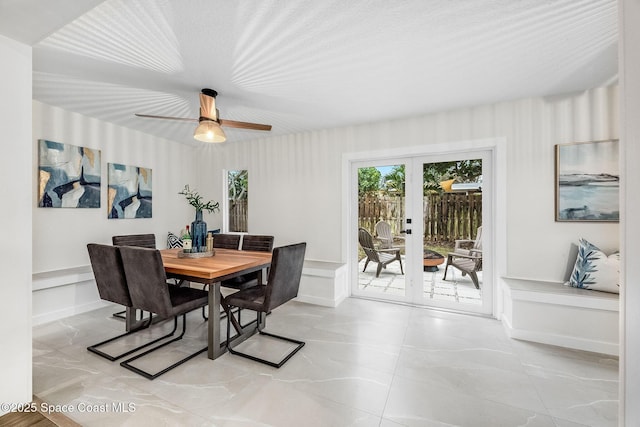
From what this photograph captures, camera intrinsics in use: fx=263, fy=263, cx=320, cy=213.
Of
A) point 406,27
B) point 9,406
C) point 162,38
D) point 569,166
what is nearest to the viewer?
point 9,406

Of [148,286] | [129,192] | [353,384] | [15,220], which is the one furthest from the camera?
[129,192]

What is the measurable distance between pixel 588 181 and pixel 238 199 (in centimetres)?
449

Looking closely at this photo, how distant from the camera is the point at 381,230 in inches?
142

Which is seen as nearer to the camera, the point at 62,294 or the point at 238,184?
the point at 62,294

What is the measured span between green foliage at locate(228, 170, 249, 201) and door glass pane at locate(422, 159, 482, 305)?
9.33 feet

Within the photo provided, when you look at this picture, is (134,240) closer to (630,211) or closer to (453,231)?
(453,231)

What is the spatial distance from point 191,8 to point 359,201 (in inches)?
108

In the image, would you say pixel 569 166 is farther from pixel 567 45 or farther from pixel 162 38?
pixel 162 38

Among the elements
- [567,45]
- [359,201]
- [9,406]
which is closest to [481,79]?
[567,45]

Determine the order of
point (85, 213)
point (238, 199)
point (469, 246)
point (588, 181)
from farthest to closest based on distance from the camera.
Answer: point (238, 199) → point (85, 213) → point (469, 246) → point (588, 181)

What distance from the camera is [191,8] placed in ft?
5.15

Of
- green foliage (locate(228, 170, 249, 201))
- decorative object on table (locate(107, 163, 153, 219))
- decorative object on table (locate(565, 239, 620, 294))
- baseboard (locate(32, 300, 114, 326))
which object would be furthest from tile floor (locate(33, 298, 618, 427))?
green foliage (locate(228, 170, 249, 201))

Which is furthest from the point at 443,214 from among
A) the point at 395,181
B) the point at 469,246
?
the point at 395,181

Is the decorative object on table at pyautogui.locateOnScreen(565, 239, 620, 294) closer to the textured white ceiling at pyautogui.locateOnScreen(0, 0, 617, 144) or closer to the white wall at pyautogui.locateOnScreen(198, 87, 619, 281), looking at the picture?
the white wall at pyautogui.locateOnScreen(198, 87, 619, 281)
